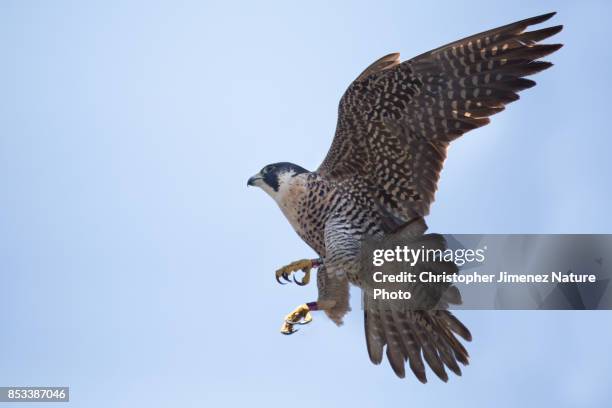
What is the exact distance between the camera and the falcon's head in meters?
12.4

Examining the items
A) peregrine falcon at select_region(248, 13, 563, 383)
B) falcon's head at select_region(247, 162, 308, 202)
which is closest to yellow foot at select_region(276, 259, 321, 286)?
peregrine falcon at select_region(248, 13, 563, 383)

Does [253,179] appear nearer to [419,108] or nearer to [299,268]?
[299,268]

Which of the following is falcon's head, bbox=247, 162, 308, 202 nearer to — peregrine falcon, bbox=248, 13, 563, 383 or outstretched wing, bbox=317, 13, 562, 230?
peregrine falcon, bbox=248, 13, 563, 383

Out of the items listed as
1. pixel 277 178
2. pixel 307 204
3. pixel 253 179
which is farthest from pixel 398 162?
pixel 253 179

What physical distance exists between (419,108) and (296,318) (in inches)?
104

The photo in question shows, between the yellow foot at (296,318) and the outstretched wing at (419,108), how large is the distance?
1310 mm

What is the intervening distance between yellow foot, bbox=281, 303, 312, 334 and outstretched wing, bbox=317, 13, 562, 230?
1310 mm

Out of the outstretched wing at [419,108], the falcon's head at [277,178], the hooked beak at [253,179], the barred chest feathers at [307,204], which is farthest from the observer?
the hooked beak at [253,179]

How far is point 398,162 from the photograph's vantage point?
38.8ft

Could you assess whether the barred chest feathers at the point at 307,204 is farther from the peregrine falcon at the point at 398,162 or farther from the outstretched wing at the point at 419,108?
the outstretched wing at the point at 419,108

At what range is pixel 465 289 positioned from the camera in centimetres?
1141

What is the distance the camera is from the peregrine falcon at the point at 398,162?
1149 cm

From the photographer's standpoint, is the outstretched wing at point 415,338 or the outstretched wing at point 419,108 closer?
the outstretched wing at point 419,108

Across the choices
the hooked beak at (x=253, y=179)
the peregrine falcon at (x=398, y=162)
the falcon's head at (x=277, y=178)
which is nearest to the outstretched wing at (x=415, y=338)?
the peregrine falcon at (x=398, y=162)
